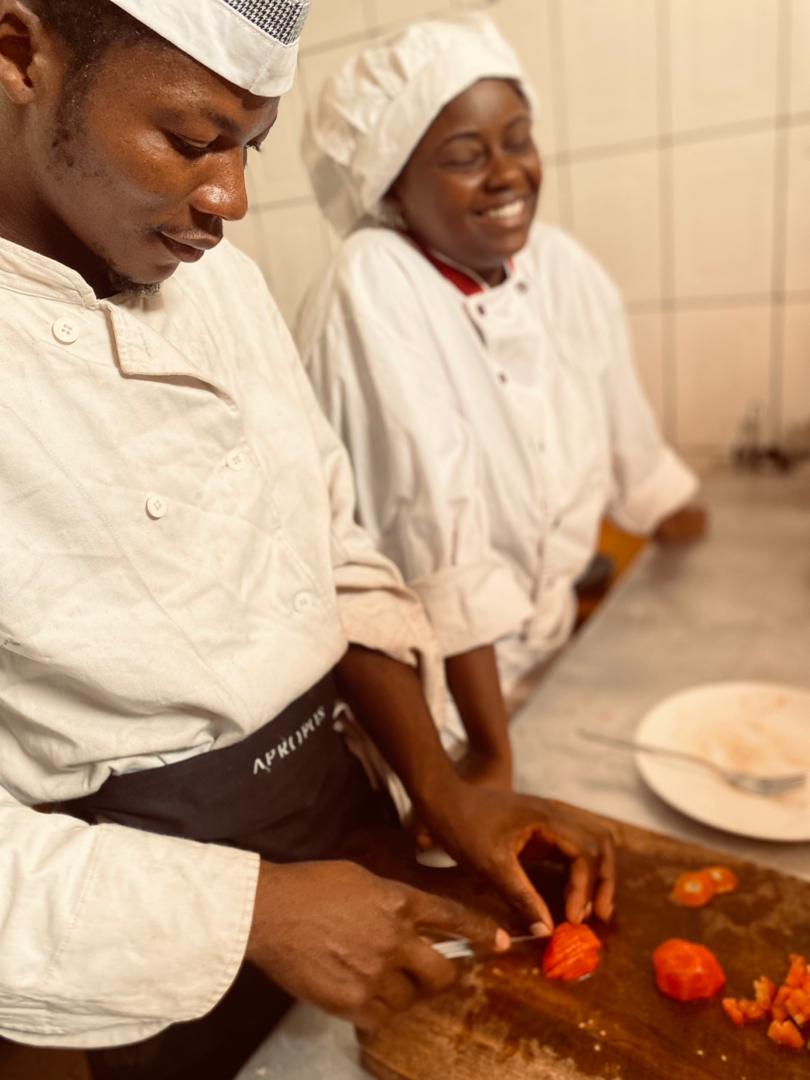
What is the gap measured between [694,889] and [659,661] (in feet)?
1.41

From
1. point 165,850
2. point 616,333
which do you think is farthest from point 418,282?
point 165,850

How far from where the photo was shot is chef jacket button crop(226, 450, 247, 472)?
2.09 ft

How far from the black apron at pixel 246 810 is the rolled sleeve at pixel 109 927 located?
64 millimetres

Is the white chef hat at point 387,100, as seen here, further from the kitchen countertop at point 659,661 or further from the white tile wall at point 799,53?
the white tile wall at point 799,53

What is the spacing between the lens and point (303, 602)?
682mm

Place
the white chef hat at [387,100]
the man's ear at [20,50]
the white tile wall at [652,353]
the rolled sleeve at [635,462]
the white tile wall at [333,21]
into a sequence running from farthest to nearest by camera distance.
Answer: the white tile wall at [652,353], the rolled sleeve at [635,462], the white chef hat at [387,100], the white tile wall at [333,21], the man's ear at [20,50]

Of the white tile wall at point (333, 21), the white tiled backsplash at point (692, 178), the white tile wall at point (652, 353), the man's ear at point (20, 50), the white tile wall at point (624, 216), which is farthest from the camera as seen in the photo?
the white tile wall at point (652, 353)

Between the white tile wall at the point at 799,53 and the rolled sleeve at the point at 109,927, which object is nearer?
the rolled sleeve at the point at 109,927

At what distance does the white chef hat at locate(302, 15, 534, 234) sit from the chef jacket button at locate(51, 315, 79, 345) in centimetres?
45

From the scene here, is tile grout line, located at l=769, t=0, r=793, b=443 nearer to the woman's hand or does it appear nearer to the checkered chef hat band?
the woman's hand

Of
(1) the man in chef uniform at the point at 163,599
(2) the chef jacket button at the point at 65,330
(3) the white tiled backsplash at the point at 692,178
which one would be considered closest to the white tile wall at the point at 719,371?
(3) the white tiled backsplash at the point at 692,178

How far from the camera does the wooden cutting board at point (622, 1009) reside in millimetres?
564

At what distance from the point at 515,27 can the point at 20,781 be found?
1510 millimetres

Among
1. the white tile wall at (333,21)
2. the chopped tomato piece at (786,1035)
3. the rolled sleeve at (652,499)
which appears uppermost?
the white tile wall at (333,21)
